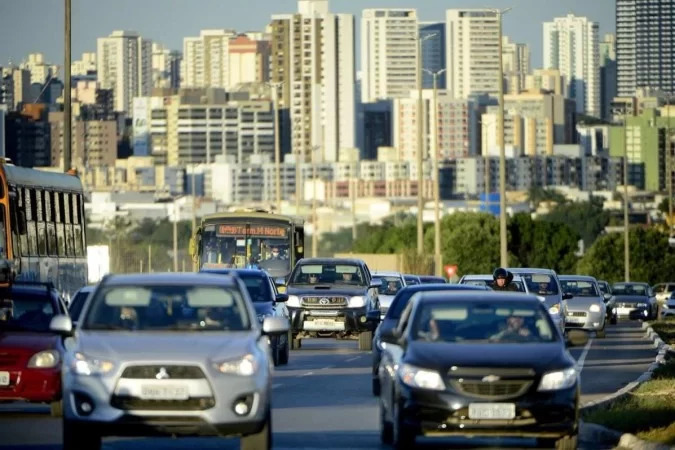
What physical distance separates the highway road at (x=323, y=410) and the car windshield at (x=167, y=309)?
57.4 inches

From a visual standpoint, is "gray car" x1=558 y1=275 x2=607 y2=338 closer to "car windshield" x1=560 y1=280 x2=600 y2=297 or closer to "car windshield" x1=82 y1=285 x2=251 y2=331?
"car windshield" x1=560 y1=280 x2=600 y2=297

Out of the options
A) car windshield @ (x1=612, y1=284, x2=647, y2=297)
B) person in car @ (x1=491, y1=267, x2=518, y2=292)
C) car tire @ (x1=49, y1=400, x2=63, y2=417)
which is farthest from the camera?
car windshield @ (x1=612, y1=284, x2=647, y2=297)

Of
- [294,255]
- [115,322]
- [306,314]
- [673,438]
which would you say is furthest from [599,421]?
[294,255]

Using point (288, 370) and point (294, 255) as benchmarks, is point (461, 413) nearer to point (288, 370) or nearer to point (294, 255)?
point (288, 370)

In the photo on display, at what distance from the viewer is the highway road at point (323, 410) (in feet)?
61.2

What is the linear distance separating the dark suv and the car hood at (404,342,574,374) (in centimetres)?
1853

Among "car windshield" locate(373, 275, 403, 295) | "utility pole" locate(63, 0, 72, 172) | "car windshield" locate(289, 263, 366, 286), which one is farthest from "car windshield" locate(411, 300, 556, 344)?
"car windshield" locate(373, 275, 403, 295)

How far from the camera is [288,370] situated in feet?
101

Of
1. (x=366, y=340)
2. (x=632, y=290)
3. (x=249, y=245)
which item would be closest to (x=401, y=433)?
(x=366, y=340)

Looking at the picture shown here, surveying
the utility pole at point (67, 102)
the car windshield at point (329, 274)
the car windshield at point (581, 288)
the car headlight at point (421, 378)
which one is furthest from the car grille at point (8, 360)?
the car windshield at point (581, 288)

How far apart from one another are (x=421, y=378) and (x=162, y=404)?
2.17 m

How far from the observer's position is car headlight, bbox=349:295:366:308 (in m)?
36.7

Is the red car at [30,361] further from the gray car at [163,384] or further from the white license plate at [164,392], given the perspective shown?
the white license plate at [164,392]

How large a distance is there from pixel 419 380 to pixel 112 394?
2.51 metres
